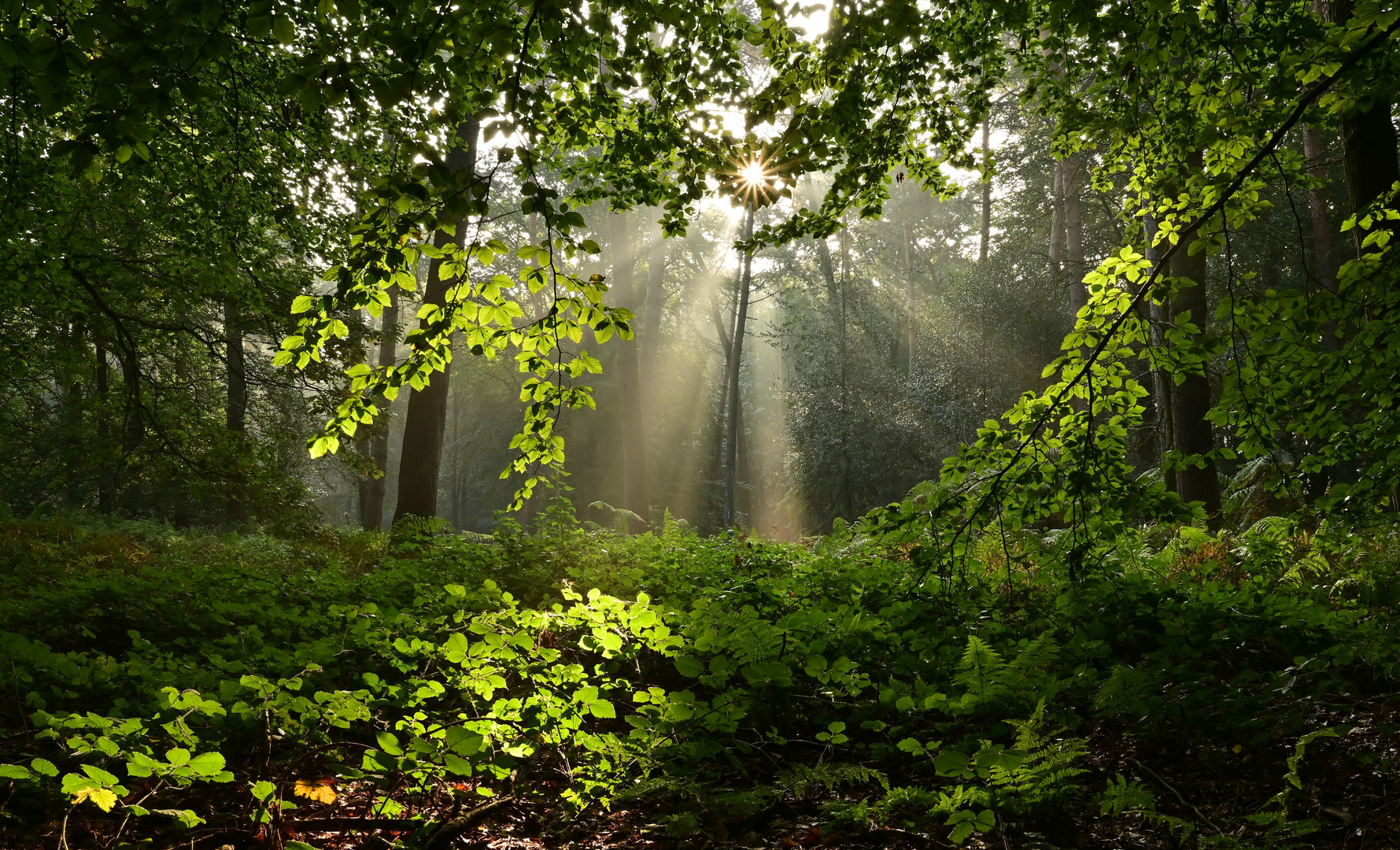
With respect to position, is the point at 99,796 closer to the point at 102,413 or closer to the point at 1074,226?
the point at 102,413

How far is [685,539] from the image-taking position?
28.2 ft

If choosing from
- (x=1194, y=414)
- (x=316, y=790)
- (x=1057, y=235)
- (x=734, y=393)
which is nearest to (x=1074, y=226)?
(x=1057, y=235)

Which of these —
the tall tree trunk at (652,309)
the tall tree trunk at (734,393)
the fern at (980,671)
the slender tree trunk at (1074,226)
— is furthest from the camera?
the tall tree trunk at (652,309)

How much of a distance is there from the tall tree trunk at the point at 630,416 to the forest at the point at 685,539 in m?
12.9

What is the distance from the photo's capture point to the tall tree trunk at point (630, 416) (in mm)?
21344

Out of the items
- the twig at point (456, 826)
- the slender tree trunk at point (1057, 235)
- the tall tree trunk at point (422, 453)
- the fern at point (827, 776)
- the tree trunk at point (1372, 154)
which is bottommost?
the twig at point (456, 826)

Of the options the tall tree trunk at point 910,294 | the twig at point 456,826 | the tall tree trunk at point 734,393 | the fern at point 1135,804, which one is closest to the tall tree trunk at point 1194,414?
the fern at point 1135,804

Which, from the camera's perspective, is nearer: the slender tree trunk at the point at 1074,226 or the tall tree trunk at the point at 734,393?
the slender tree trunk at the point at 1074,226

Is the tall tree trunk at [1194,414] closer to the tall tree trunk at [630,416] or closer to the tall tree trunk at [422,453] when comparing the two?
the tall tree trunk at [422,453]

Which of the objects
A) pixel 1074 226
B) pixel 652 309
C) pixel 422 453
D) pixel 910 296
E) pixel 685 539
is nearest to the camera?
pixel 685 539

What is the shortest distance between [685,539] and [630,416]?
13824mm

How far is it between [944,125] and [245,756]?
5.06 m

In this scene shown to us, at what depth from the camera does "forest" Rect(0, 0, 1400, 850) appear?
236 centimetres

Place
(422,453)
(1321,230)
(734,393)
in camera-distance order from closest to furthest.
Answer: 1. (422,453)
2. (1321,230)
3. (734,393)
